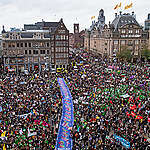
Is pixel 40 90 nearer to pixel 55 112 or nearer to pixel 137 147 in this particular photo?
pixel 55 112

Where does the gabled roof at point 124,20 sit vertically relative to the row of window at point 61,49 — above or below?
above

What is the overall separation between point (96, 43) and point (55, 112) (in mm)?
73814

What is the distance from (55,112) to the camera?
2594 centimetres

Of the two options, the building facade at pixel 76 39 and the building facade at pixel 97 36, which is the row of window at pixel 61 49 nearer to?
the building facade at pixel 97 36

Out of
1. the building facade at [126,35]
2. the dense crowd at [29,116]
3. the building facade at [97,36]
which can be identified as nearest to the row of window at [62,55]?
the building facade at [126,35]

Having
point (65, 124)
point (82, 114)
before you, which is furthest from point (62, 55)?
point (65, 124)

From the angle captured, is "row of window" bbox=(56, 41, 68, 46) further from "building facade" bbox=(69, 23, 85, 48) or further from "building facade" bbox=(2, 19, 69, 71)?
"building facade" bbox=(69, 23, 85, 48)

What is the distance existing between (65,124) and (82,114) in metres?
3.87

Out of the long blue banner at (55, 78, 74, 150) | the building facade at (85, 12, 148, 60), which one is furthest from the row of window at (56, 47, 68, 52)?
the long blue banner at (55, 78, 74, 150)

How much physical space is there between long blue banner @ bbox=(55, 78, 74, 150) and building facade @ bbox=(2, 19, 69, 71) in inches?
1073

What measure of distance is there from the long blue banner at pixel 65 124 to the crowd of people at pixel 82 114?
22.6 inches

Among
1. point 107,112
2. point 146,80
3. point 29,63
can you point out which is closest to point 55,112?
point 107,112

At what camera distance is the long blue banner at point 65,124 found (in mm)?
18508

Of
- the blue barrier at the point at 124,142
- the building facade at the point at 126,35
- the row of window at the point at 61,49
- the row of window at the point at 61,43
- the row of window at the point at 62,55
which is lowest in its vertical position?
the blue barrier at the point at 124,142
